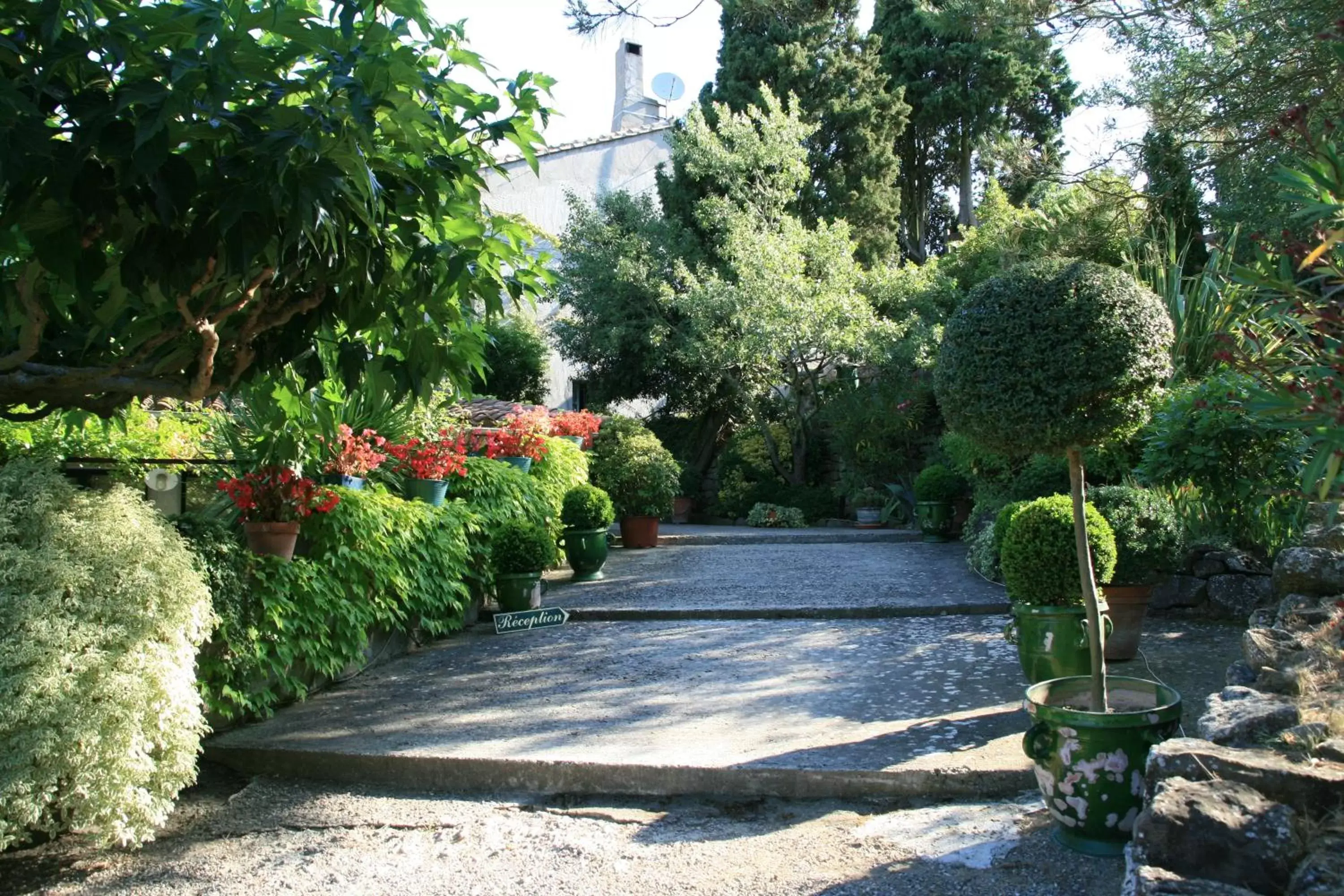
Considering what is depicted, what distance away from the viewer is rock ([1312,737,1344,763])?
2797 mm

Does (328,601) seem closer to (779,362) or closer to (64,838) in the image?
(64,838)

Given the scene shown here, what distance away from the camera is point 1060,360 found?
150 inches

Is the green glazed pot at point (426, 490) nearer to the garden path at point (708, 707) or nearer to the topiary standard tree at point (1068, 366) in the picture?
the garden path at point (708, 707)

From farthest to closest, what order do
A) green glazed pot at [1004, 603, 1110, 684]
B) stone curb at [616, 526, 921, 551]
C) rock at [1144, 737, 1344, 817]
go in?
stone curb at [616, 526, 921, 551] < green glazed pot at [1004, 603, 1110, 684] < rock at [1144, 737, 1344, 817]

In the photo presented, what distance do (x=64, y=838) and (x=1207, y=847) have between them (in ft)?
13.1

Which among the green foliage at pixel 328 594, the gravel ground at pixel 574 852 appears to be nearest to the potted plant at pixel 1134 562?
the gravel ground at pixel 574 852

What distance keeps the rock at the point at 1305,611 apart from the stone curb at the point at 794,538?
807 centimetres

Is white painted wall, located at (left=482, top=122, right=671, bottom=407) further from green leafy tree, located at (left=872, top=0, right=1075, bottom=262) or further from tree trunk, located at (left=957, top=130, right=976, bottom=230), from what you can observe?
tree trunk, located at (left=957, top=130, right=976, bottom=230)

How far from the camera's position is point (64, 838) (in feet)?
13.1

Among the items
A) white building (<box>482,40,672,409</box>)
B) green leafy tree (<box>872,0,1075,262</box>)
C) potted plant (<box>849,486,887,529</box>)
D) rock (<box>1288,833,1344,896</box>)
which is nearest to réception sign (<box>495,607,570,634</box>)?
rock (<box>1288,833,1344,896</box>)

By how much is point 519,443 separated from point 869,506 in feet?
22.1

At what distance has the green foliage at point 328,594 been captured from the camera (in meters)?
4.85

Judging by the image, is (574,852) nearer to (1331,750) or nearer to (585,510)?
(1331,750)

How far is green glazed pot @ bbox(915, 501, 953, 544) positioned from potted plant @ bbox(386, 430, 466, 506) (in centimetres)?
667
